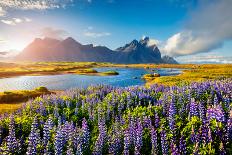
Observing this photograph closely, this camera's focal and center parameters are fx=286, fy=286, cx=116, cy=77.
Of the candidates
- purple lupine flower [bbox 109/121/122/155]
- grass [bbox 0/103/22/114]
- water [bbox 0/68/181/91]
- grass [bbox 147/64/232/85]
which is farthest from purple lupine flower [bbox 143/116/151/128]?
water [bbox 0/68/181/91]

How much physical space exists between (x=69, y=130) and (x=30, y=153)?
316 cm

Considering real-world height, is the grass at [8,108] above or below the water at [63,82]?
above

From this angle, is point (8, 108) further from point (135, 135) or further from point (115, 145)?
point (115, 145)

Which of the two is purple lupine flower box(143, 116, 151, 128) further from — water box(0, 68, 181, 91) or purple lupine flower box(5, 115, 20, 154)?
water box(0, 68, 181, 91)

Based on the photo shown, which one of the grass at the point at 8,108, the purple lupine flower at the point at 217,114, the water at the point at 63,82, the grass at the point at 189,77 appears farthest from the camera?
the water at the point at 63,82

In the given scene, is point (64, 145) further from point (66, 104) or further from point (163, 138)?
point (66, 104)

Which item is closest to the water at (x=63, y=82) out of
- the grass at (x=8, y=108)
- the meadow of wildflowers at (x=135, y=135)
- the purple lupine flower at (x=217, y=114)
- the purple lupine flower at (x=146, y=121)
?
the grass at (x=8, y=108)

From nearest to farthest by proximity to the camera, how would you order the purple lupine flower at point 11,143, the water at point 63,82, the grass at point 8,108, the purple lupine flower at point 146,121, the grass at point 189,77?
the purple lupine flower at point 11,143, the purple lupine flower at point 146,121, the grass at point 8,108, the grass at point 189,77, the water at point 63,82

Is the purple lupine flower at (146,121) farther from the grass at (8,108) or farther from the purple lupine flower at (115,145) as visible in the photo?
the grass at (8,108)

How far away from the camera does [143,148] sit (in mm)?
14703

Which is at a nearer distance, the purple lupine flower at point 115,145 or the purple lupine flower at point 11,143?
the purple lupine flower at point 11,143

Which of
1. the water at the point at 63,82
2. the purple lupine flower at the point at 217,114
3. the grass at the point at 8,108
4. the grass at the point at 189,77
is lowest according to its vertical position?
the water at the point at 63,82

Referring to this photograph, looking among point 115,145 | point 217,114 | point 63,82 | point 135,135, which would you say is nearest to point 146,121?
point 135,135

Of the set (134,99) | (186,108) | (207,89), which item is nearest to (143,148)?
(186,108)
